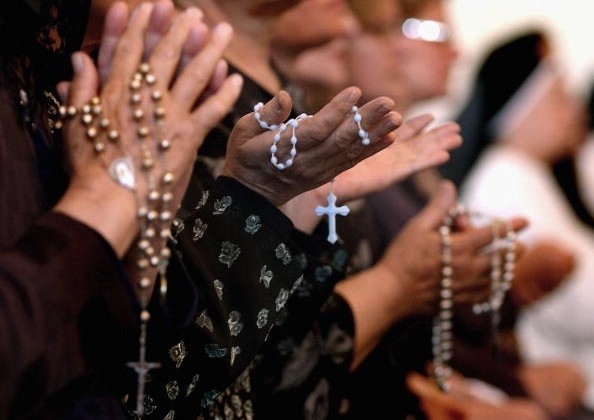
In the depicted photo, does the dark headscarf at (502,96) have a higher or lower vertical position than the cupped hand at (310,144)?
lower

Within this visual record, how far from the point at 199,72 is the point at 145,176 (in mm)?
99

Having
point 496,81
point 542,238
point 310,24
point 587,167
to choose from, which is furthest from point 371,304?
point 587,167

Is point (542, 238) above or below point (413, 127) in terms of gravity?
below

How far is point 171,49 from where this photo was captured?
0.81m

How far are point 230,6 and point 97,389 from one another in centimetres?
61

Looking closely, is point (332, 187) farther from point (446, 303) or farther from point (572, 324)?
point (572, 324)

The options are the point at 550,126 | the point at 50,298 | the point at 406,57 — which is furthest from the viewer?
the point at 550,126

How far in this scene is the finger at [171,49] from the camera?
2.63ft

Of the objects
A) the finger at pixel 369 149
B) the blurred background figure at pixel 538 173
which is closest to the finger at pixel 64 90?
the finger at pixel 369 149

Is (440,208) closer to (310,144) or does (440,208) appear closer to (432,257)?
(432,257)

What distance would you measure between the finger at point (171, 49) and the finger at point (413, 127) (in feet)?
1.13

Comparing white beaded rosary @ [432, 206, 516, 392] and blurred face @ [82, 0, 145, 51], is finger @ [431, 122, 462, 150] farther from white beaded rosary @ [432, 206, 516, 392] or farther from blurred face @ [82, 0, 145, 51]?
blurred face @ [82, 0, 145, 51]

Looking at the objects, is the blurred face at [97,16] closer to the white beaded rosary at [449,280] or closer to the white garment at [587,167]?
the white beaded rosary at [449,280]

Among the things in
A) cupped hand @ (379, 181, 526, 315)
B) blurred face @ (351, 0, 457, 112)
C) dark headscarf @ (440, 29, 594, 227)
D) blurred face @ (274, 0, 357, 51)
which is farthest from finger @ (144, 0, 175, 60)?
dark headscarf @ (440, 29, 594, 227)
